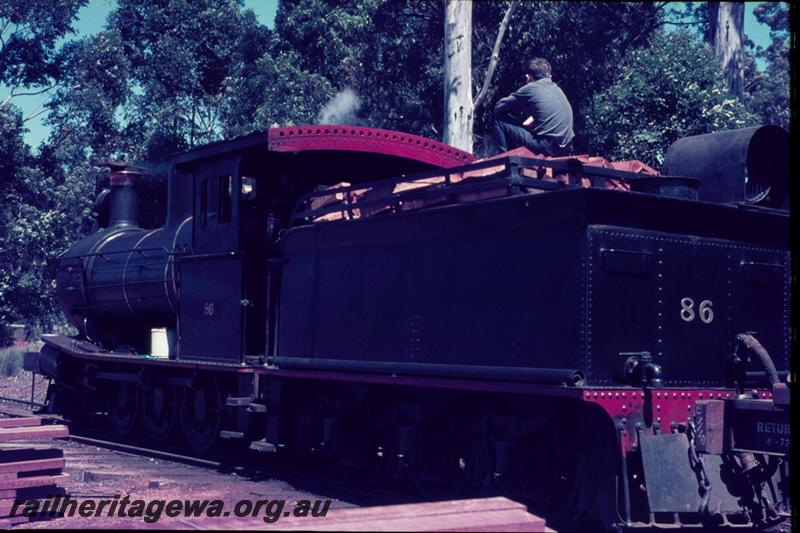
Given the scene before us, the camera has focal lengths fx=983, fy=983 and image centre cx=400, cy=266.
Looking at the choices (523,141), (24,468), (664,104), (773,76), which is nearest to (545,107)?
(523,141)

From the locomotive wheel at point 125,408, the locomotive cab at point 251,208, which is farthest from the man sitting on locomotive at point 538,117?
the locomotive wheel at point 125,408

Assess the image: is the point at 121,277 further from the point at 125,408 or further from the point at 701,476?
the point at 701,476

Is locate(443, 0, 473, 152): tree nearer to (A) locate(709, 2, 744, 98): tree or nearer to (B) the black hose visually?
(B) the black hose

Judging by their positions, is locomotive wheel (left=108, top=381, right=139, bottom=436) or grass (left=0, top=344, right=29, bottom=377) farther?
grass (left=0, top=344, right=29, bottom=377)

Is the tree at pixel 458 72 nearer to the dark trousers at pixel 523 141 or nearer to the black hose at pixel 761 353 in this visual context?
the dark trousers at pixel 523 141

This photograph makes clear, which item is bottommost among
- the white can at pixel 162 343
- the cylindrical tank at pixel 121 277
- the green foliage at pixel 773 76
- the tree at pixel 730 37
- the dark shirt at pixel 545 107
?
the white can at pixel 162 343

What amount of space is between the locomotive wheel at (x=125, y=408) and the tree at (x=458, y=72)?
5.34 m

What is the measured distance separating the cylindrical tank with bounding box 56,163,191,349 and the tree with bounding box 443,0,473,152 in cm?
418

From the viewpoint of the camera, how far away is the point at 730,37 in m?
20.7

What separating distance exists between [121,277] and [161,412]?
200cm

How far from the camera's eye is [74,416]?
540 inches

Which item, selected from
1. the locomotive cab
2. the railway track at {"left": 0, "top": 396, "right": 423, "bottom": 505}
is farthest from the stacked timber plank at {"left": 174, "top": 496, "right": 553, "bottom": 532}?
the locomotive cab

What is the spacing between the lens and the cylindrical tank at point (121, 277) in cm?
1159

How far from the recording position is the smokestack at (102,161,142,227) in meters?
14.0
